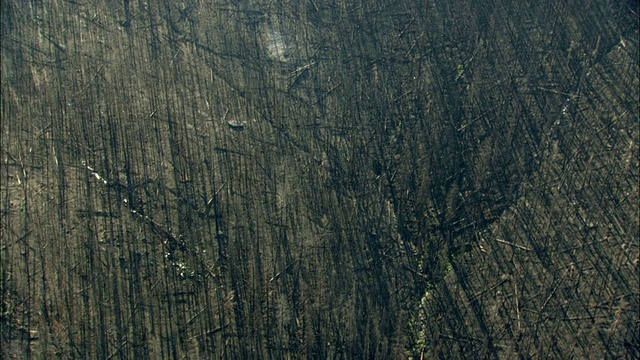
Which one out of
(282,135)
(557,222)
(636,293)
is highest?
(282,135)

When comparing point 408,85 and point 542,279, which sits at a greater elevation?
point 408,85

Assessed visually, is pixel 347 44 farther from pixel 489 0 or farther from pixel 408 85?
pixel 489 0

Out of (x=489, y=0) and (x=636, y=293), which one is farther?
(x=489, y=0)

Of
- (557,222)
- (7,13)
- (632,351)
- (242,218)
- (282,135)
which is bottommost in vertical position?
(632,351)

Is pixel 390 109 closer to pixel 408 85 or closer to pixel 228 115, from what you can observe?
pixel 408 85

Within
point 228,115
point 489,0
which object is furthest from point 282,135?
point 489,0

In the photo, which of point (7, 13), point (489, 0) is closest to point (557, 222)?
point (489, 0)
